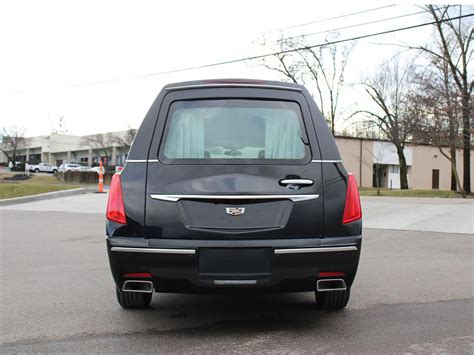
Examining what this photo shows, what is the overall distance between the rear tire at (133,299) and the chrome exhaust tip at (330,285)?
1589 millimetres

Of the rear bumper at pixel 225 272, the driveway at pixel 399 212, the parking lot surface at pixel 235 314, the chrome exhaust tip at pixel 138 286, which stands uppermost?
the rear bumper at pixel 225 272

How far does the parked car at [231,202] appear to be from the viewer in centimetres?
331

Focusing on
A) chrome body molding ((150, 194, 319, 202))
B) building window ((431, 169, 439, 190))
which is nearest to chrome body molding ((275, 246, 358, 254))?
chrome body molding ((150, 194, 319, 202))

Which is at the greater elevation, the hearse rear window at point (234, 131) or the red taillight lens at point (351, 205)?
the hearse rear window at point (234, 131)

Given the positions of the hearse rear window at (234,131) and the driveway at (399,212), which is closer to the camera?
the hearse rear window at (234,131)

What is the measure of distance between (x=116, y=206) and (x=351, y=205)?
5.63 feet

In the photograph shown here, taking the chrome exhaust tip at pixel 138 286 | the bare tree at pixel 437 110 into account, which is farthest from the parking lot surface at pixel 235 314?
the bare tree at pixel 437 110

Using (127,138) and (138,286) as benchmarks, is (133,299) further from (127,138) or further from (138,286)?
(127,138)

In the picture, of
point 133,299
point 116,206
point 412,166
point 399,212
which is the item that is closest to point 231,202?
point 116,206

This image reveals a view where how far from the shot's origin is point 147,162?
353 cm

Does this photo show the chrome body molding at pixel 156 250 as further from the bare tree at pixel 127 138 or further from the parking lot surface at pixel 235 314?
the bare tree at pixel 127 138

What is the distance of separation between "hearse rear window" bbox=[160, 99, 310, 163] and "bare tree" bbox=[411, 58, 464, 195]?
19.5 metres

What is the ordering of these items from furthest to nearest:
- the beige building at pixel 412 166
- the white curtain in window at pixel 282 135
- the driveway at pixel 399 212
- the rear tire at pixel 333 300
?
1. the beige building at pixel 412 166
2. the driveway at pixel 399 212
3. the rear tire at pixel 333 300
4. the white curtain in window at pixel 282 135

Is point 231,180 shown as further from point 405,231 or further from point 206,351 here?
point 405,231
